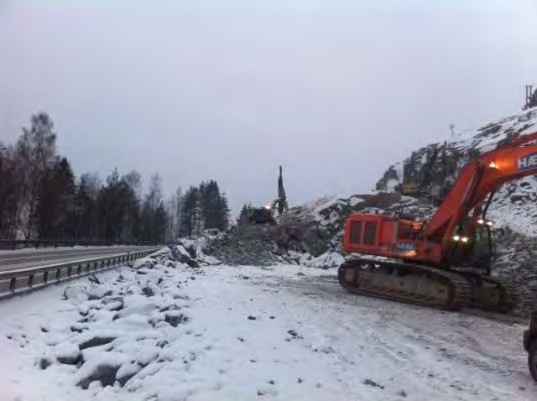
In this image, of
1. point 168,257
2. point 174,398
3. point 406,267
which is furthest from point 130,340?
point 168,257

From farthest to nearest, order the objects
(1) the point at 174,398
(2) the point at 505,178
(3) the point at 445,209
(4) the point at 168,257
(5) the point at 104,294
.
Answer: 1. (4) the point at 168,257
2. (3) the point at 445,209
3. (2) the point at 505,178
4. (5) the point at 104,294
5. (1) the point at 174,398

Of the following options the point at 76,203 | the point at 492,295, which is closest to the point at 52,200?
the point at 76,203

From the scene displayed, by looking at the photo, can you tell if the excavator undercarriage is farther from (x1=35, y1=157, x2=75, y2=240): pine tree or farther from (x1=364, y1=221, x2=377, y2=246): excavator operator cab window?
(x1=35, y1=157, x2=75, y2=240): pine tree

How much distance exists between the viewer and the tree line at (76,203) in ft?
183

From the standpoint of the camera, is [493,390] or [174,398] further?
[493,390]

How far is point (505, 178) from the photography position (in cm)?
1747

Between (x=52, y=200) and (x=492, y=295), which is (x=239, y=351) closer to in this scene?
(x=492, y=295)

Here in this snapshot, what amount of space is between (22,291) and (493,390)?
11.7 meters

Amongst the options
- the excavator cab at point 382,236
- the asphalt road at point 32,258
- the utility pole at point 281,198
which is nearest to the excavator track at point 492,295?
the excavator cab at point 382,236

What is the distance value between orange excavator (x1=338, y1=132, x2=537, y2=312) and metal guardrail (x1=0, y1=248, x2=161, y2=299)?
10.2m

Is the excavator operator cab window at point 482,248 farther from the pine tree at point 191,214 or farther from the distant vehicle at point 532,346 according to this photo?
the pine tree at point 191,214

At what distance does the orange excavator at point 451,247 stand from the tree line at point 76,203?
135ft

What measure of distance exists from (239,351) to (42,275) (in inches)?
430

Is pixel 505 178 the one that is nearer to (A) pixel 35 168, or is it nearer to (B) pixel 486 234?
(B) pixel 486 234
